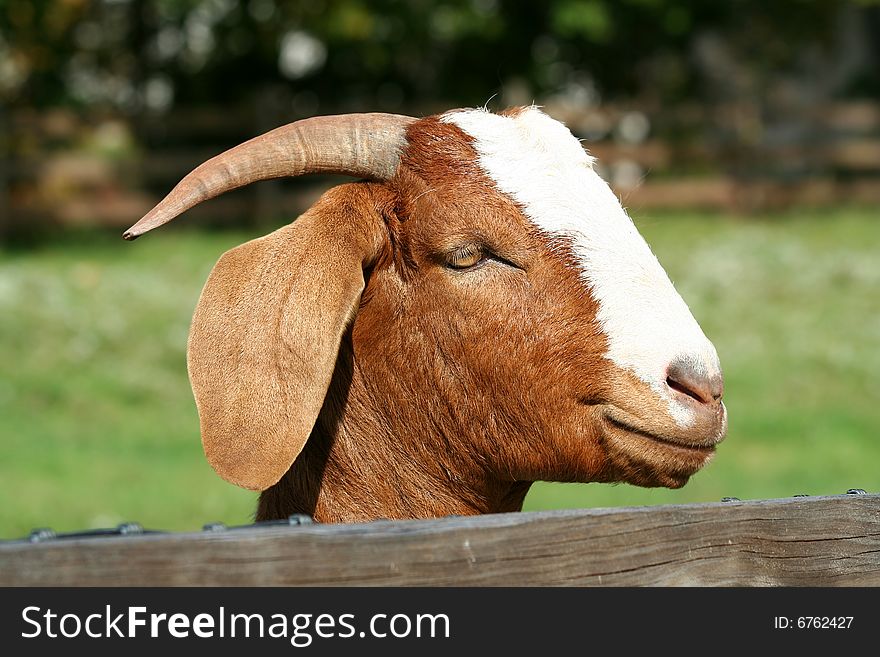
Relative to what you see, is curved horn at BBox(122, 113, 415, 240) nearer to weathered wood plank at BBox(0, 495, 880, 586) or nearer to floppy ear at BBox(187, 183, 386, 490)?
floppy ear at BBox(187, 183, 386, 490)

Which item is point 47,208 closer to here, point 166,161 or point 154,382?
point 166,161

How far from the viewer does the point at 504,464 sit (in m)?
3.41

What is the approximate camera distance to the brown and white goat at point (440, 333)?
3078 mm

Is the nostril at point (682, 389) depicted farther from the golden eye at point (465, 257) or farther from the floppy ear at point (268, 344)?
the floppy ear at point (268, 344)

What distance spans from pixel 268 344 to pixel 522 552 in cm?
105

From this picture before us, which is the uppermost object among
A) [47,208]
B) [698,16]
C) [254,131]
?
[698,16]

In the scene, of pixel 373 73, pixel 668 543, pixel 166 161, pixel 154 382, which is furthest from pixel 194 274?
pixel 668 543

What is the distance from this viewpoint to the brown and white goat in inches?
121

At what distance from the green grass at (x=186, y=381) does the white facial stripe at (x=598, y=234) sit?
534 centimetres

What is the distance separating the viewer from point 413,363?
11.2 ft

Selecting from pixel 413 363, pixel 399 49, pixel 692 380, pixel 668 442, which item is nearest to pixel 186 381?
pixel 413 363

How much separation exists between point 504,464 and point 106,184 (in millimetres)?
18583

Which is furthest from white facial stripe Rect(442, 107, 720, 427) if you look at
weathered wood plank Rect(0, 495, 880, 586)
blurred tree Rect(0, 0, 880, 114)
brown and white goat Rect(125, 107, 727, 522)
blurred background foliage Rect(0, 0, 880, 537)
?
blurred tree Rect(0, 0, 880, 114)

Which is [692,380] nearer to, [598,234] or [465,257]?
[598,234]
